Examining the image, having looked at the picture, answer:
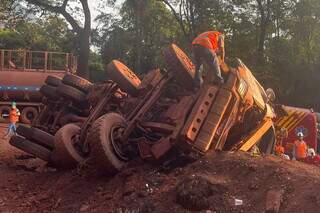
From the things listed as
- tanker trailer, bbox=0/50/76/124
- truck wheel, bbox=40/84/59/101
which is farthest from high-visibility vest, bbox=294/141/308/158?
tanker trailer, bbox=0/50/76/124

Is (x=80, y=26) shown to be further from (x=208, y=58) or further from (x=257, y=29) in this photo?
(x=208, y=58)

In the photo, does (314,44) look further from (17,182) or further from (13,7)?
(17,182)

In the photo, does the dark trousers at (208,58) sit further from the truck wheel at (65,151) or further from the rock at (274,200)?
the truck wheel at (65,151)

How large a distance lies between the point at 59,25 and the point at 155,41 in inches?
525

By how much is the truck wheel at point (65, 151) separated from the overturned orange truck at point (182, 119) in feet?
2.73

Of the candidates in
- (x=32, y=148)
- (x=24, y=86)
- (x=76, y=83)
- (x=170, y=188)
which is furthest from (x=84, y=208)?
(x=24, y=86)

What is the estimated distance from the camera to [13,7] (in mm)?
30500

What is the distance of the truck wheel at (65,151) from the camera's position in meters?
8.72

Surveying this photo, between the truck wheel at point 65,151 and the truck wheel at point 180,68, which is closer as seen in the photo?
the truck wheel at point 180,68

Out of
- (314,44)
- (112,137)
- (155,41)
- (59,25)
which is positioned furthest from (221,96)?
(59,25)

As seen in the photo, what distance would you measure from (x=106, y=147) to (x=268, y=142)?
3645 millimetres

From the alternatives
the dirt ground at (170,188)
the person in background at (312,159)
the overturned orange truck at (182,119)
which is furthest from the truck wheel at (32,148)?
the person in background at (312,159)

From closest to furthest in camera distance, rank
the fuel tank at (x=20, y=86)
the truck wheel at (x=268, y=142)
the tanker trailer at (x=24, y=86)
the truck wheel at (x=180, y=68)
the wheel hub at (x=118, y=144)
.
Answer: the wheel hub at (x=118, y=144) < the truck wheel at (x=180, y=68) < the truck wheel at (x=268, y=142) < the tanker trailer at (x=24, y=86) < the fuel tank at (x=20, y=86)

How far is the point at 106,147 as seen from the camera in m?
7.61
